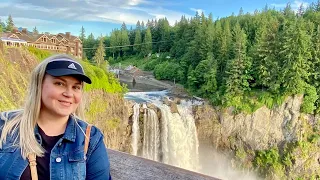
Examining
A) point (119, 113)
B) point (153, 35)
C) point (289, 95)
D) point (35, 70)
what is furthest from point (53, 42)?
point (153, 35)

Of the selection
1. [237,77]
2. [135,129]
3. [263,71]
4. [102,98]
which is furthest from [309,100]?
[102,98]

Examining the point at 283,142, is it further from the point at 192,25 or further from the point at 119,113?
the point at 192,25

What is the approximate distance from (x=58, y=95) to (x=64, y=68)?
155 millimetres

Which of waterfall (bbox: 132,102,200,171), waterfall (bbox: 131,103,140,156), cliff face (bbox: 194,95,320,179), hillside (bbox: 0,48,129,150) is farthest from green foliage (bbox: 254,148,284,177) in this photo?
hillside (bbox: 0,48,129,150)

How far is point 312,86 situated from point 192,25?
27.9m

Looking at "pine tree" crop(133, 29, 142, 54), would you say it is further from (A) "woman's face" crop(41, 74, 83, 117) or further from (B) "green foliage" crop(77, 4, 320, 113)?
(A) "woman's face" crop(41, 74, 83, 117)

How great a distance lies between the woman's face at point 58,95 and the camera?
5.92 ft

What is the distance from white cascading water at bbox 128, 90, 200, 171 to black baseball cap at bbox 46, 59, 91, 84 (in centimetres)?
2229

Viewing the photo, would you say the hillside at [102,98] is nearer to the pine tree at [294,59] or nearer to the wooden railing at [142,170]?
the wooden railing at [142,170]

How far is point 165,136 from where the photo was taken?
81.3 ft

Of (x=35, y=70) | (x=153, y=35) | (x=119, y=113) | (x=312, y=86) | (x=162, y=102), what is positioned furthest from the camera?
(x=153, y=35)

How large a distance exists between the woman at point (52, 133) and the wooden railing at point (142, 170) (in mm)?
368

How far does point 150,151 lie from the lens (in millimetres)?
24484

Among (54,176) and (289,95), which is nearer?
(54,176)
